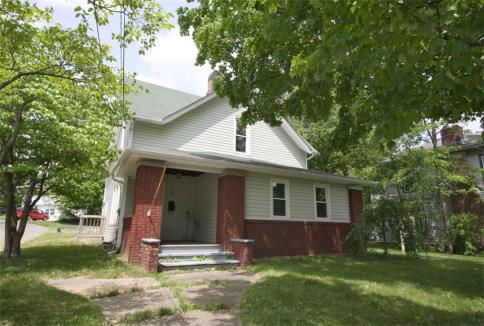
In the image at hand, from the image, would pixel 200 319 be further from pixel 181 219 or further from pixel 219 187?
pixel 181 219

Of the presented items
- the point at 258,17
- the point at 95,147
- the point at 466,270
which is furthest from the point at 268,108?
the point at 466,270

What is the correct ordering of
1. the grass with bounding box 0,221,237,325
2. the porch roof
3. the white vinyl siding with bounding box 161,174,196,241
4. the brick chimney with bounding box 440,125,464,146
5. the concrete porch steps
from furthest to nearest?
the brick chimney with bounding box 440,125,464,146
the white vinyl siding with bounding box 161,174,196,241
the porch roof
the concrete porch steps
the grass with bounding box 0,221,237,325

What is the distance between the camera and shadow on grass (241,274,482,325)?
4.86 m

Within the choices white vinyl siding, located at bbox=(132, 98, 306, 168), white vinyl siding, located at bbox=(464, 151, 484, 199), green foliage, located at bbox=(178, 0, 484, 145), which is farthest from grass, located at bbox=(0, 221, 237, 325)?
white vinyl siding, located at bbox=(464, 151, 484, 199)

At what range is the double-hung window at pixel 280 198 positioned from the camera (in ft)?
41.1

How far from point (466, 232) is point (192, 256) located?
16.1 metres

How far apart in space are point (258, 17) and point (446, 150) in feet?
53.8

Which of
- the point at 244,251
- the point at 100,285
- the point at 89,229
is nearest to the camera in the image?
the point at 100,285

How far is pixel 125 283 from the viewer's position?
23.5 feet

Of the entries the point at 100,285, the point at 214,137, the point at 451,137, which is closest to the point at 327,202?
the point at 214,137

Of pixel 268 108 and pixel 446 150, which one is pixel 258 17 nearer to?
pixel 268 108

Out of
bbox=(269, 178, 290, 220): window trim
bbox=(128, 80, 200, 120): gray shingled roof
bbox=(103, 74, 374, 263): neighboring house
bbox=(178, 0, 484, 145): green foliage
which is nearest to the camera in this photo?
bbox=(178, 0, 484, 145): green foliage

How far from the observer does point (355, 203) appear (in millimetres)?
14891

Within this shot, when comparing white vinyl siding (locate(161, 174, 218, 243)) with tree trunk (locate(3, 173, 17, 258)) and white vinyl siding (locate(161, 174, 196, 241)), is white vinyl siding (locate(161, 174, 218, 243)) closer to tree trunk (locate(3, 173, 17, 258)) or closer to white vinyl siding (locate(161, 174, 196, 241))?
white vinyl siding (locate(161, 174, 196, 241))
